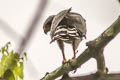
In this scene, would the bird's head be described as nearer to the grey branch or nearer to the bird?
the bird

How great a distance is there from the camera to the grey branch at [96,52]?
2.33 ft

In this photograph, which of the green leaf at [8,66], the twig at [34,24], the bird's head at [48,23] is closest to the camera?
the twig at [34,24]

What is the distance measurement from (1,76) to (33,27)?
54cm

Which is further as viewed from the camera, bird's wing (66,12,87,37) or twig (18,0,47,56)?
bird's wing (66,12,87,37)

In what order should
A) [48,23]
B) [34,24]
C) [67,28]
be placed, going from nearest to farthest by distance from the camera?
[34,24] → [67,28] → [48,23]

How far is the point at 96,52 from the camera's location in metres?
0.84

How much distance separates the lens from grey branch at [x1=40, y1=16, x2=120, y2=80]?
2.33 ft

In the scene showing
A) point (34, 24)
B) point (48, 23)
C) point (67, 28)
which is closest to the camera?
point (34, 24)

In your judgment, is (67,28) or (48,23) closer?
(67,28)

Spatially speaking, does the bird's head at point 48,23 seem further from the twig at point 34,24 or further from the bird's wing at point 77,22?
the twig at point 34,24

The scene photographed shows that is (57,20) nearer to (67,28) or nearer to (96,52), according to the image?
(67,28)

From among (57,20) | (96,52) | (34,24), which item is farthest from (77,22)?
(34,24)

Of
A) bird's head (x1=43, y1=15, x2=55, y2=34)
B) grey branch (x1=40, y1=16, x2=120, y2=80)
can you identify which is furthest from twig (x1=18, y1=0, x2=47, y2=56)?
bird's head (x1=43, y1=15, x2=55, y2=34)

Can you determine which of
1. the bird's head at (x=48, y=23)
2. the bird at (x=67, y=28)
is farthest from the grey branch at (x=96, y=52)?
the bird's head at (x=48, y=23)
